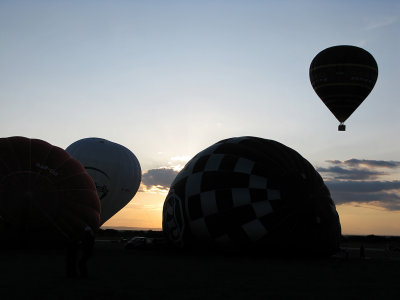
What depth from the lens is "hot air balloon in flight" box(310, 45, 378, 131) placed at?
2991 cm

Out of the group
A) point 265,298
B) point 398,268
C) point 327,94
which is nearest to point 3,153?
point 265,298

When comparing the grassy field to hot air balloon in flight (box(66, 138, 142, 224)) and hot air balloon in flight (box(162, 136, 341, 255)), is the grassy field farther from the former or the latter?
hot air balloon in flight (box(66, 138, 142, 224))

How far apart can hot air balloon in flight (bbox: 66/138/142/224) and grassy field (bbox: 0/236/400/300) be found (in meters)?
14.1

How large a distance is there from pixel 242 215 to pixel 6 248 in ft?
24.8

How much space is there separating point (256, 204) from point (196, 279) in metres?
5.48

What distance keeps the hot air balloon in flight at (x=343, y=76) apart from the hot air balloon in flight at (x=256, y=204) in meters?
14.3

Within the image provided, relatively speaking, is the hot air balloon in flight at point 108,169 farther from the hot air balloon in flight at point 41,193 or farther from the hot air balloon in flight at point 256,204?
the hot air balloon in flight at point 256,204

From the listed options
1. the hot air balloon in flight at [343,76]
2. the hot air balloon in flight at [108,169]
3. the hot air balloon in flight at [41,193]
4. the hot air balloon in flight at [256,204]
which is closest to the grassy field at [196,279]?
the hot air balloon in flight at [256,204]

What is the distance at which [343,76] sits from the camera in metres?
29.9

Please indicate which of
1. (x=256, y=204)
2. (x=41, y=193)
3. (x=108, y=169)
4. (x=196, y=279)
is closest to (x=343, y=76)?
(x=108, y=169)

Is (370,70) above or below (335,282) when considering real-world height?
above

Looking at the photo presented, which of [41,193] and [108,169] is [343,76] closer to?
[108,169]

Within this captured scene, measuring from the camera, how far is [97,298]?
8.02 meters

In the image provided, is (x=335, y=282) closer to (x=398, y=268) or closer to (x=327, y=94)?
(x=398, y=268)
